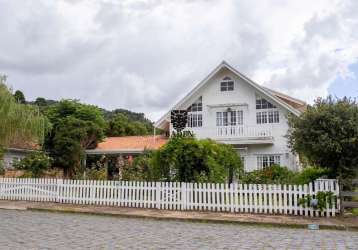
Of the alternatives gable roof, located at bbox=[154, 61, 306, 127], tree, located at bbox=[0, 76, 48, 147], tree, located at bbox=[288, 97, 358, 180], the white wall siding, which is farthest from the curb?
gable roof, located at bbox=[154, 61, 306, 127]

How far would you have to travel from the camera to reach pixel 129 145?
1177 inches

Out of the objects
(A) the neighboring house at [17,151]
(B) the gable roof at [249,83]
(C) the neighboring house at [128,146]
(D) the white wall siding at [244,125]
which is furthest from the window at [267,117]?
(A) the neighboring house at [17,151]

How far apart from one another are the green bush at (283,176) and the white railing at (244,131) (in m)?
3.11

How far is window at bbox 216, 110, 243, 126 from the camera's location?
2708 cm

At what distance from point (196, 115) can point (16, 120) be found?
465 inches

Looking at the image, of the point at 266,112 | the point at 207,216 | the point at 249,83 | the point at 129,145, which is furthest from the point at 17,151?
the point at 207,216

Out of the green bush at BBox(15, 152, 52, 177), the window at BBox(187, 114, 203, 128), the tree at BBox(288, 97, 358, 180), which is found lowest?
the green bush at BBox(15, 152, 52, 177)

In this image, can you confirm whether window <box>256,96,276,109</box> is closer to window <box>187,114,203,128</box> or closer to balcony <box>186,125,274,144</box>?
balcony <box>186,125,274,144</box>

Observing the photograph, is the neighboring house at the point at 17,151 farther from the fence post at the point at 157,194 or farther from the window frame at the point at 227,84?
the fence post at the point at 157,194

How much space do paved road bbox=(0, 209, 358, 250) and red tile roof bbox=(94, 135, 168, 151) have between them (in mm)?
16157

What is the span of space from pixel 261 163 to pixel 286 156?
162 cm

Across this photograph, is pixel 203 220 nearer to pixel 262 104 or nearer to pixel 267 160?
pixel 267 160

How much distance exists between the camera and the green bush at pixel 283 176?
15969mm

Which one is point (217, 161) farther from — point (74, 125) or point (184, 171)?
point (74, 125)
